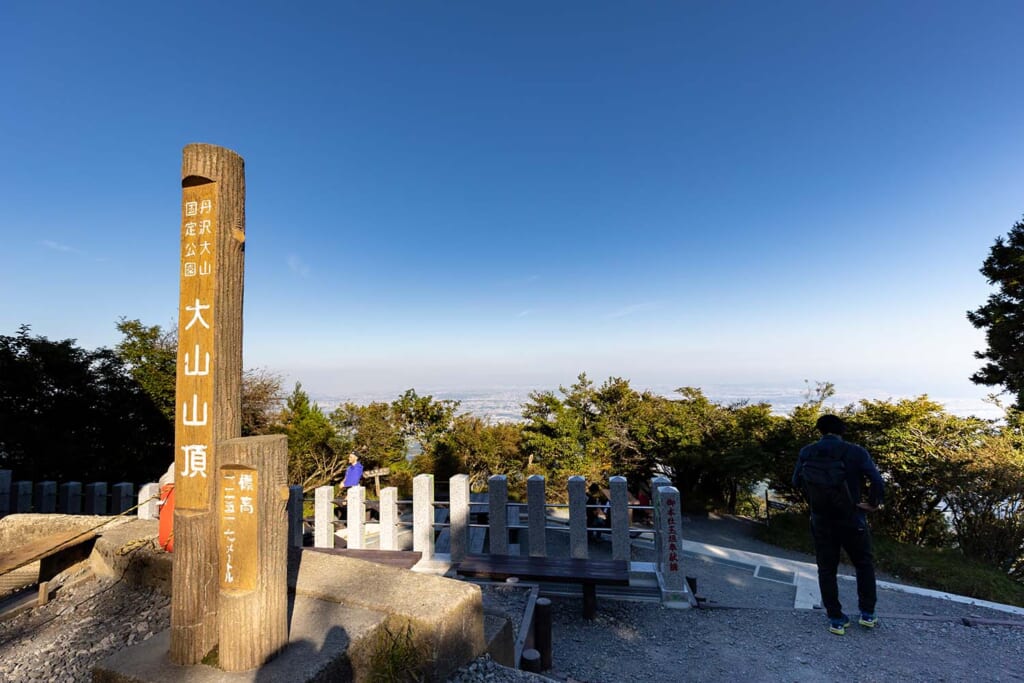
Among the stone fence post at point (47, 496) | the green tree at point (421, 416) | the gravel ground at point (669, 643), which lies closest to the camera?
the gravel ground at point (669, 643)

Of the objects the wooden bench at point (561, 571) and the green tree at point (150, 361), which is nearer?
the wooden bench at point (561, 571)

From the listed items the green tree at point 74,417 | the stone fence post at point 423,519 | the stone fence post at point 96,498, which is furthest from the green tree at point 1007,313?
the green tree at point 74,417

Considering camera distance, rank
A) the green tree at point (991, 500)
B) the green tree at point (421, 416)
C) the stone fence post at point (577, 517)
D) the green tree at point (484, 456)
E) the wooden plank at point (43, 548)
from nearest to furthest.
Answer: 1. the wooden plank at point (43, 548)
2. the stone fence post at point (577, 517)
3. the green tree at point (991, 500)
4. the green tree at point (484, 456)
5. the green tree at point (421, 416)

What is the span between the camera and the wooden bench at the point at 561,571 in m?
4.53

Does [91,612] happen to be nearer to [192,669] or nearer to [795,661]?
[192,669]

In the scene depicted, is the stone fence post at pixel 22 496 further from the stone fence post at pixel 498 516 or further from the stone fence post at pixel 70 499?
the stone fence post at pixel 498 516

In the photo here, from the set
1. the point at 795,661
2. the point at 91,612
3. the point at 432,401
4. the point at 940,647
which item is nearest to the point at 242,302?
the point at 91,612

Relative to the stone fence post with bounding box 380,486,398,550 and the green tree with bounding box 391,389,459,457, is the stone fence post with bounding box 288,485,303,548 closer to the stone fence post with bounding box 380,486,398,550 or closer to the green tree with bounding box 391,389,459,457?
the stone fence post with bounding box 380,486,398,550

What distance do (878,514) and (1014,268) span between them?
25.8 feet

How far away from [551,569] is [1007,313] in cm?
1501

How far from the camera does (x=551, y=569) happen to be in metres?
4.73

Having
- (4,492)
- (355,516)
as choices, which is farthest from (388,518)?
(4,492)

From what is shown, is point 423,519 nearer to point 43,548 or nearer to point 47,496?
point 43,548

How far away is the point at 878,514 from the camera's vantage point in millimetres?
9492
